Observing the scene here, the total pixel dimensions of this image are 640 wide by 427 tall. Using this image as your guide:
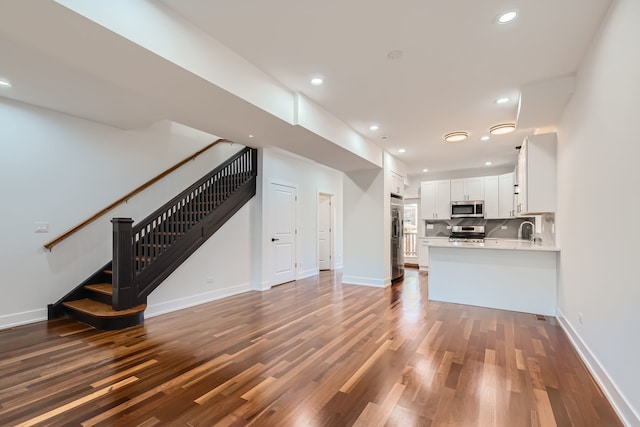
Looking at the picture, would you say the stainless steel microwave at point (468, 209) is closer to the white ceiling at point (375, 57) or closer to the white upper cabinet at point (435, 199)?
the white upper cabinet at point (435, 199)

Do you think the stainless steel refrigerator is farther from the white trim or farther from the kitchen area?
the white trim

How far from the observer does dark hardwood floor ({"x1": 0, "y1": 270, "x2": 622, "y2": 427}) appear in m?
1.87

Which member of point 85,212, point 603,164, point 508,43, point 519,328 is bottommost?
point 519,328

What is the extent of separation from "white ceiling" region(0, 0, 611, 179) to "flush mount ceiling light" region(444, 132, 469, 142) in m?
0.47

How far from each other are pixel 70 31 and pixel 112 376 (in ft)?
8.20

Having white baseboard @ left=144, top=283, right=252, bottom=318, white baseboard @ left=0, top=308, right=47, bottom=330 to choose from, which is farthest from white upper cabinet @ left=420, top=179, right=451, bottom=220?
white baseboard @ left=0, top=308, right=47, bottom=330

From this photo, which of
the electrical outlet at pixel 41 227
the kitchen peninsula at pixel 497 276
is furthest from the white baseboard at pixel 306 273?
the electrical outlet at pixel 41 227

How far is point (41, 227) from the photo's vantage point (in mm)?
3793

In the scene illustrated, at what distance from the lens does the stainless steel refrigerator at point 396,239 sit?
6279 mm

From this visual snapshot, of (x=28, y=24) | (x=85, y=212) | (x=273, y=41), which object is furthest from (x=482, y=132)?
(x=85, y=212)

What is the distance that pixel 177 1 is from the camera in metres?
2.11

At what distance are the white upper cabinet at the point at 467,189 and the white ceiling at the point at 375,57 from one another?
11.5 ft

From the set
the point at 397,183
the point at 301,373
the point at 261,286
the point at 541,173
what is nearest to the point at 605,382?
the point at 301,373

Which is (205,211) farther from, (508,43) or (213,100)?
(508,43)
